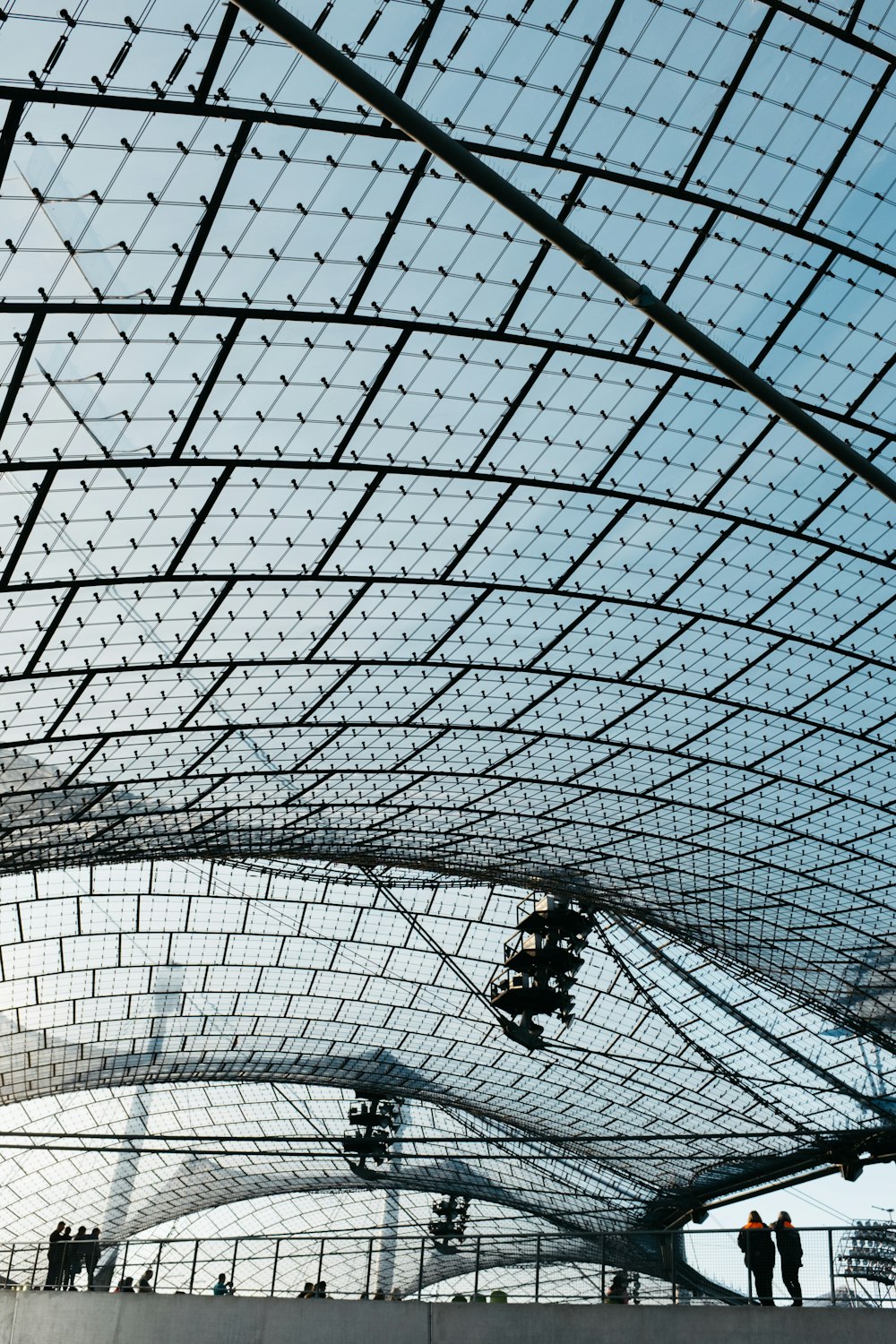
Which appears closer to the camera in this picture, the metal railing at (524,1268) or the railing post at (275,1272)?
the metal railing at (524,1268)

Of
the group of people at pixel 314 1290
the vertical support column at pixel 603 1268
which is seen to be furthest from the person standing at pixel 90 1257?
the vertical support column at pixel 603 1268

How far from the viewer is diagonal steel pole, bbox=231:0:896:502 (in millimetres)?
9336

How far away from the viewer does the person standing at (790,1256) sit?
22.2 m

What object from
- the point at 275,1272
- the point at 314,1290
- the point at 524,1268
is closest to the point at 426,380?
the point at 524,1268

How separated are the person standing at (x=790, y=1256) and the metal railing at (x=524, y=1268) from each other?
97mm

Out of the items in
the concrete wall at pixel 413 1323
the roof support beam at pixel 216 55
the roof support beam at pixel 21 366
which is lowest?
the concrete wall at pixel 413 1323

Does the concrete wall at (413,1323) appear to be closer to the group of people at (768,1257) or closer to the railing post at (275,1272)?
the group of people at (768,1257)

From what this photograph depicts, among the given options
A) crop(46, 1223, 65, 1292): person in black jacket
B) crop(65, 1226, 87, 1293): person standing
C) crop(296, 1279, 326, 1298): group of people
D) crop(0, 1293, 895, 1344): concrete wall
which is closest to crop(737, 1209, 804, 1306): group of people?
crop(0, 1293, 895, 1344): concrete wall

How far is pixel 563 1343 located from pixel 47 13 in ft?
73.9

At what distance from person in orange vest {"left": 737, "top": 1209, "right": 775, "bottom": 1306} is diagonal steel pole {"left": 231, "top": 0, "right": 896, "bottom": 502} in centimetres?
1355

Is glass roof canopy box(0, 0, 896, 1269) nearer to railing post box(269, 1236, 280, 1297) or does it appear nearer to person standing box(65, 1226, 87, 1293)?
railing post box(269, 1236, 280, 1297)

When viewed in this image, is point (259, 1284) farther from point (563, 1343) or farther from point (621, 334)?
point (621, 334)

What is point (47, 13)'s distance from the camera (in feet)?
61.2

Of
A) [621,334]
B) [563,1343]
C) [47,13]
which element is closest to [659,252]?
[621,334]
